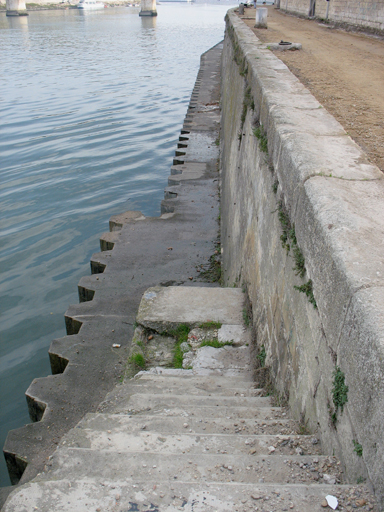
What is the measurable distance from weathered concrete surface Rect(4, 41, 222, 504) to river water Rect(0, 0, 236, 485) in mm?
1246

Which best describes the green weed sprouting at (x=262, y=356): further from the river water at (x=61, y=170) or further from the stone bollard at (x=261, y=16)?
the stone bollard at (x=261, y=16)

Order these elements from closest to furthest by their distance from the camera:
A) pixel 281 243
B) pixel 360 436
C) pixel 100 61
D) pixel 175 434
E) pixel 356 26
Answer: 1. pixel 360 436
2. pixel 175 434
3. pixel 281 243
4. pixel 356 26
5. pixel 100 61

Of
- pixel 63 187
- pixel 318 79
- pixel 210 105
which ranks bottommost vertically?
pixel 63 187

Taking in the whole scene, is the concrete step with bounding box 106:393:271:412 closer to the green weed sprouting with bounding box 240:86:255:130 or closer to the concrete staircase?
the concrete staircase

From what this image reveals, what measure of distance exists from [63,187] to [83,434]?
12.0 meters

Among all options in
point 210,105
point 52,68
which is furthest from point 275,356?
point 52,68

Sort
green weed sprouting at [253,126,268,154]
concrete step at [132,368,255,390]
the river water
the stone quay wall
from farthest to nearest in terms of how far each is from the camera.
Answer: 1. the stone quay wall
2. the river water
3. green weed sprouting at [253,126,268,154]
4. concrete step at [132,368,255,390]

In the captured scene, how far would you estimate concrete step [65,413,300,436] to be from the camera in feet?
8.85

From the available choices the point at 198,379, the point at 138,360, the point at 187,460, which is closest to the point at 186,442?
the point at 187,460

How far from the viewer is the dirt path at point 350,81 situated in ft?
15.9

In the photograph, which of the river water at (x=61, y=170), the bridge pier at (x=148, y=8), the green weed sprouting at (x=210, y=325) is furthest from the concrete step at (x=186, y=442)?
the bridge pier at (x=148, y=8)

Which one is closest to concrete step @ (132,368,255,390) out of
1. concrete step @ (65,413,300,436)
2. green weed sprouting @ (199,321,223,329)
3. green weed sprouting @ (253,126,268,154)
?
green weed sprouting @ (199,321,223,329)

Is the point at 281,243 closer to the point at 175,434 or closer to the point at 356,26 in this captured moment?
the point at 175,434

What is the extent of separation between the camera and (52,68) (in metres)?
31.2
